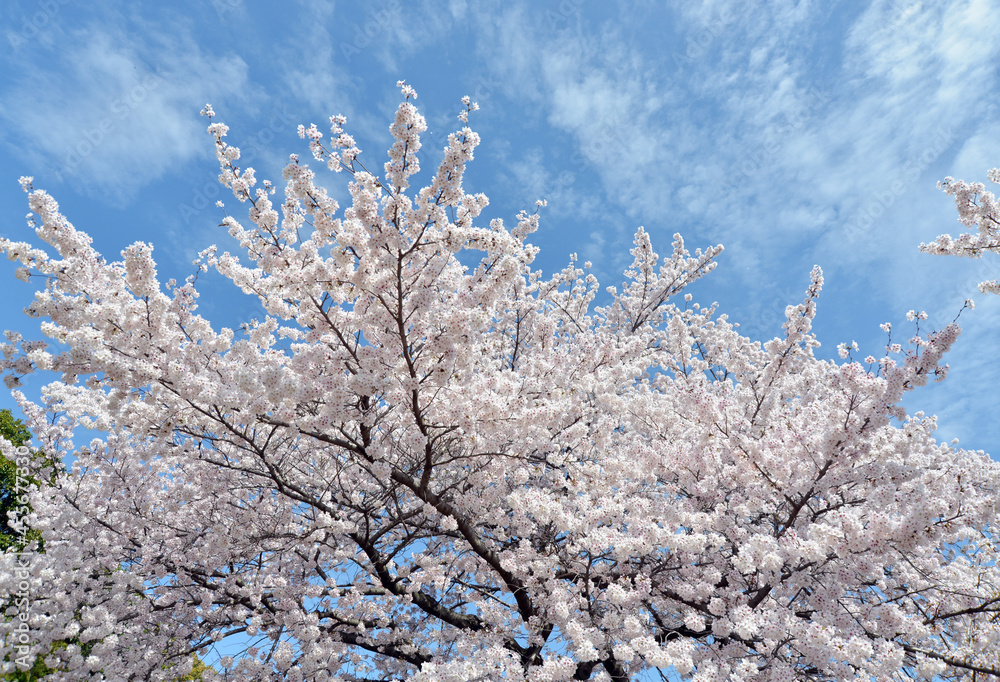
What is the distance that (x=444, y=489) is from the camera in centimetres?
690

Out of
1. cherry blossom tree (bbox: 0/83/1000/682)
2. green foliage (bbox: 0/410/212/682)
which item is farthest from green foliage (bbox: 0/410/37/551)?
cherry blossom tree (bbox: 0/83/1000/682)

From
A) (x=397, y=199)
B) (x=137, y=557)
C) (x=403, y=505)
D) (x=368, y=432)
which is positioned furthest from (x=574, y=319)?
(x=137, y=557)

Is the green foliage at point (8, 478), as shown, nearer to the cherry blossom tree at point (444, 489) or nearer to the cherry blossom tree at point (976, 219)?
the cherry blossom tree at point (444, 489)

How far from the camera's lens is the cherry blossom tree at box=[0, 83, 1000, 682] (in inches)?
179

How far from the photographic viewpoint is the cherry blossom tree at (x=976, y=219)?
5.62 meters

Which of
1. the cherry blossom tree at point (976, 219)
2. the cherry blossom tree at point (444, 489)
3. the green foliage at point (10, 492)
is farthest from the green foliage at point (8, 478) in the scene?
the cherry blossom tree at point (976, 219)

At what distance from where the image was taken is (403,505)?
8781 millimetres

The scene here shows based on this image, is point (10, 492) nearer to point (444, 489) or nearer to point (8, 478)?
point (8, 478)

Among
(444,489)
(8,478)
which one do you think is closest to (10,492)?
(8,478)

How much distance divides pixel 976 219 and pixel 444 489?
7.71m

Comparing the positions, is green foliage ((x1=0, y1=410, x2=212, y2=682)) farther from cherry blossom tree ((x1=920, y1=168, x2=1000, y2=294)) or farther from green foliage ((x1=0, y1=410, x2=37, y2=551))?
cherry blossom tree ((x1=920, y1=168, x2=1000, y2=294))

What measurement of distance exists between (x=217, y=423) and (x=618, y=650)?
16.7ft

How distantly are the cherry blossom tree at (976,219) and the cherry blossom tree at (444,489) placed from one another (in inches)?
60.6

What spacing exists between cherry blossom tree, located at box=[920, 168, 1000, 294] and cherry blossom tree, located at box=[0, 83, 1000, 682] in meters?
1.54
